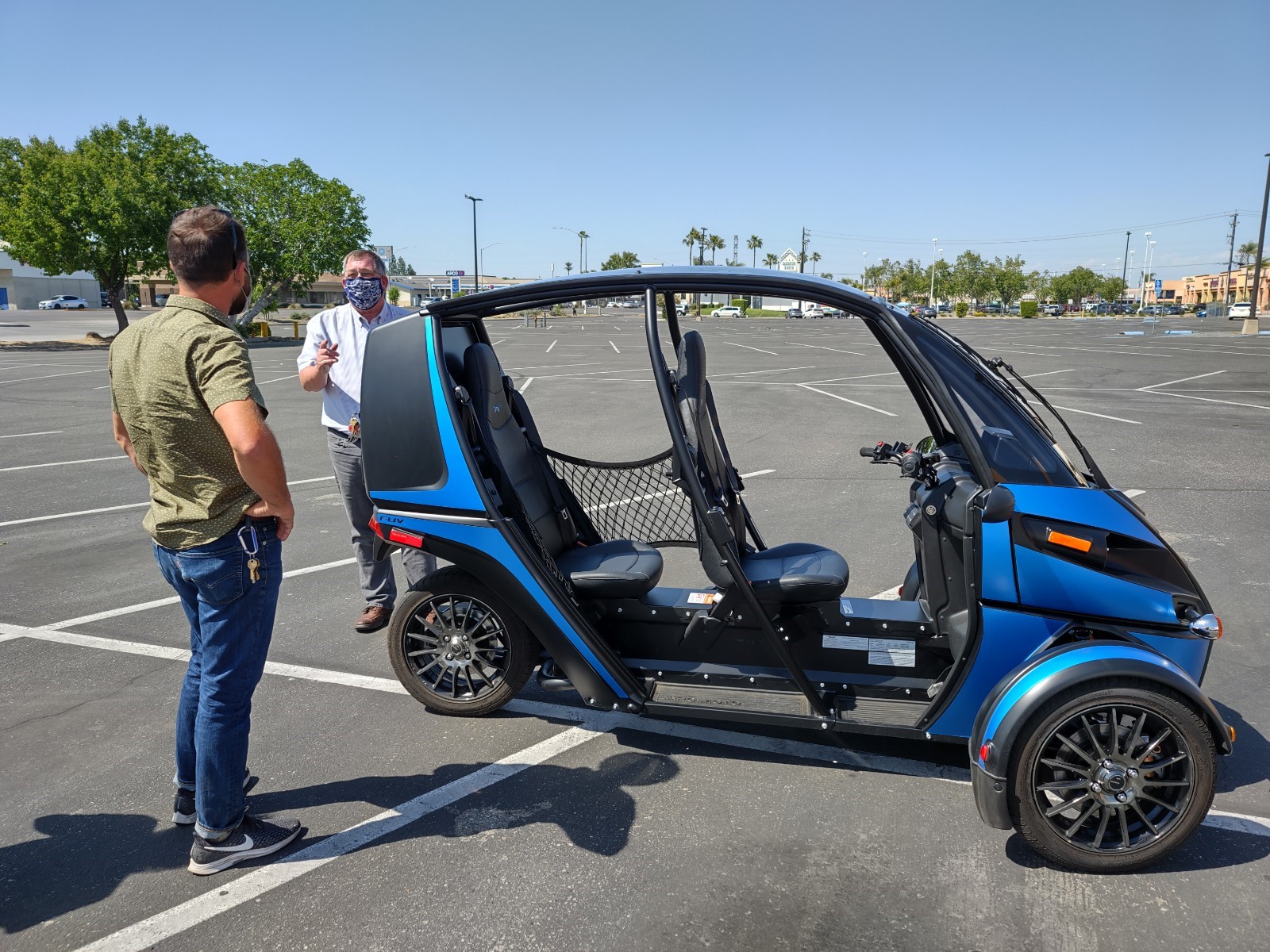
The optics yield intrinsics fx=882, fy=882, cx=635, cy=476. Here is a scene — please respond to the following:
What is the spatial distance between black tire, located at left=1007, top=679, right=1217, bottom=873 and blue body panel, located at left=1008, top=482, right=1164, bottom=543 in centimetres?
49

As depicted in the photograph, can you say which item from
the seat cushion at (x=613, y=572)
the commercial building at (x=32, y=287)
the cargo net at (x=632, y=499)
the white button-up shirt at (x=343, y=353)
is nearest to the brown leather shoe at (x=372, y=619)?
the white button-up shirt at (x=343, y=353)

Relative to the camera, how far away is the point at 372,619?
16.0ft

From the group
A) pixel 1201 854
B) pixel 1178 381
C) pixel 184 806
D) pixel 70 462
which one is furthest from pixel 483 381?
pixel 1178 381

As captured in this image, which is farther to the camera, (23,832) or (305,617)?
(305,617)

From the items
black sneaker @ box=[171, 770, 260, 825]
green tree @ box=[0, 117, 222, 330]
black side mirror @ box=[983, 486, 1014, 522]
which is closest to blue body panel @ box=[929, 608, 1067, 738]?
black side mirror @ box=[983, 486, 1014, 522]

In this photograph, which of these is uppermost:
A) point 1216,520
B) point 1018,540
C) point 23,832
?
point 1018,540

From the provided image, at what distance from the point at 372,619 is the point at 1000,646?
3295mm

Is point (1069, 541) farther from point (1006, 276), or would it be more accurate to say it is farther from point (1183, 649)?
point (1006, 276)

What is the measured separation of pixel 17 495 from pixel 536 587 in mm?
7032

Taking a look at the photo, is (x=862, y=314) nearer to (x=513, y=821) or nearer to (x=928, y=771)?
(x=928, y=771)

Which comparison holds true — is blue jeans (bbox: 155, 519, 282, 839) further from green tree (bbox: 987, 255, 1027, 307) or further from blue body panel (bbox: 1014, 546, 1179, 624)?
green tree (bbox: 987, 255, 1027, 307)

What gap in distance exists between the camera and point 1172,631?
2926 mm

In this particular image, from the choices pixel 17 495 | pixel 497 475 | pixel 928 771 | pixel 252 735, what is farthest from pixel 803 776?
pixel 17 495

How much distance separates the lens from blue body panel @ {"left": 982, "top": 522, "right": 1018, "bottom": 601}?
2926 millimetres
